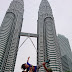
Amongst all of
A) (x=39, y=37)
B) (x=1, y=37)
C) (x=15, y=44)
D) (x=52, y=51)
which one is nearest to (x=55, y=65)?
(x=52, y=51)

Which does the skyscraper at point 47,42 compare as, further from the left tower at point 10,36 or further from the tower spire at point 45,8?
the left tower at point 10,36

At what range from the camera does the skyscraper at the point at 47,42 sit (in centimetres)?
9488

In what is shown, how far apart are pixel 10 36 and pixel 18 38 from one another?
9.35m

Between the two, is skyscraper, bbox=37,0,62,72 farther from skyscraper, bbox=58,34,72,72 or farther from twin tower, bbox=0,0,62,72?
skyscraper, bbox=58,34,72,72

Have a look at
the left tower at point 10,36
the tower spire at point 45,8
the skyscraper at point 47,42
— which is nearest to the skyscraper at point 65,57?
the skyscraper at point 47,42

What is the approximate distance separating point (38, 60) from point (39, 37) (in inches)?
1066

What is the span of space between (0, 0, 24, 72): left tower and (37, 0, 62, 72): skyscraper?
26.2 m

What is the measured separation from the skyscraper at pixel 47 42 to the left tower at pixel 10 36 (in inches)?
1032

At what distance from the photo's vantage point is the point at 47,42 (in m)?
105

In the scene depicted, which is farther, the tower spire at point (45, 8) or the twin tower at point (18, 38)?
the tower spire at point (45, 8)

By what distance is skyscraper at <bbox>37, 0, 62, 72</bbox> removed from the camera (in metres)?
94.9

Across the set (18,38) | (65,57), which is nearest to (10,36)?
(18,38)

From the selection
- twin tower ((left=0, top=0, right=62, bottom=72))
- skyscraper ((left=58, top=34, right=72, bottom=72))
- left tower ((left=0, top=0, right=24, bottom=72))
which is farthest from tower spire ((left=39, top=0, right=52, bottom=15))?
skyscraper ((left=58, top=34, right=72, bottom=72))

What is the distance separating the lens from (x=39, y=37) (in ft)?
361
